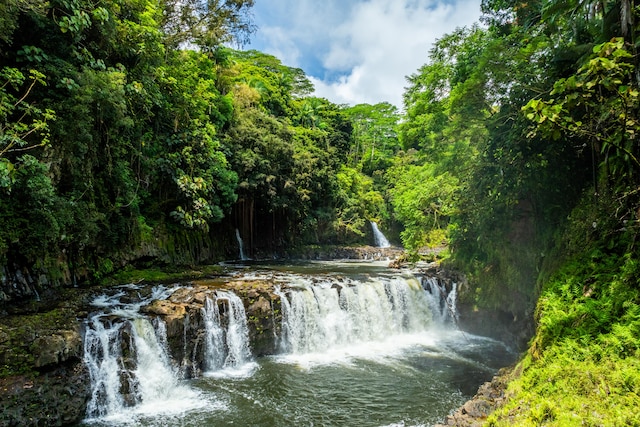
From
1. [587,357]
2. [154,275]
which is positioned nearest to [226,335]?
[154,275]

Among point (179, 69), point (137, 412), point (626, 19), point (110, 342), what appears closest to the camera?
point (626, 19)

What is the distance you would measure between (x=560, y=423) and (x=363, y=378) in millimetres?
4827

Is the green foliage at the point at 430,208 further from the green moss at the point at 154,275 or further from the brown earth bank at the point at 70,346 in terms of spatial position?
the green moss at the point at 154,275

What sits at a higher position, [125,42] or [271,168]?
[125,42]

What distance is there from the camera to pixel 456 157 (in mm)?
12086

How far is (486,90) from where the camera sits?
32.3ft

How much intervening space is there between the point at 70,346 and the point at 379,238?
85.4 ft

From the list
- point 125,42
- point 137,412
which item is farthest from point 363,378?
point 125,42

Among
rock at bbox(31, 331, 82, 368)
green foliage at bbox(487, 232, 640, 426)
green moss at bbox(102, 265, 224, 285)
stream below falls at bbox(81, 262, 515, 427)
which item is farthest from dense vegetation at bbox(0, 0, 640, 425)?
rock at bbox(31, 331, 82, 368)

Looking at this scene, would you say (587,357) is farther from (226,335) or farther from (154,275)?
(154,275)

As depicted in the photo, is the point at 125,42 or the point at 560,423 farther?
the point at 125,42

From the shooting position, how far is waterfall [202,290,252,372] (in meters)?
8.53

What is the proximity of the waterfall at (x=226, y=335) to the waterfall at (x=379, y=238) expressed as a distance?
21.8 metres

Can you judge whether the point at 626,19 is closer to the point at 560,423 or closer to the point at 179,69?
the point at 560,423
